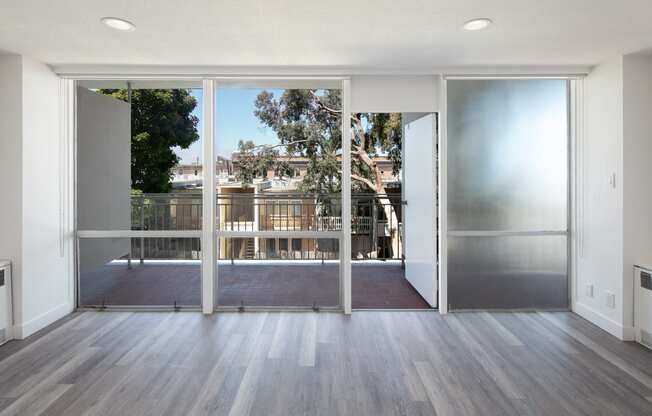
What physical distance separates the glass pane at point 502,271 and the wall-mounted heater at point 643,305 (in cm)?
76

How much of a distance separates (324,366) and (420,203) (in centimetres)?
219

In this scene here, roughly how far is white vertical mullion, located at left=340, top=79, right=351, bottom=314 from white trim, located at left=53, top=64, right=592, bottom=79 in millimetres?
293

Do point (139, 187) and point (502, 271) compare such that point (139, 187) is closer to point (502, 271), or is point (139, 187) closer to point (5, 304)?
point (5, 304)

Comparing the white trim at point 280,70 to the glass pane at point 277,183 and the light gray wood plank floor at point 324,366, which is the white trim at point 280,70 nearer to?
the glass pane at point 277,183

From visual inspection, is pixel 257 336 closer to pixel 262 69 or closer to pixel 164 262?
→ pixel 164 262

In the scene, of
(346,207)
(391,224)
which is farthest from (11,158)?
(391,224)

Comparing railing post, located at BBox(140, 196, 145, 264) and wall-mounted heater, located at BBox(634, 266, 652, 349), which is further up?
railing post, located at BBox(140, 196, 145, 264)

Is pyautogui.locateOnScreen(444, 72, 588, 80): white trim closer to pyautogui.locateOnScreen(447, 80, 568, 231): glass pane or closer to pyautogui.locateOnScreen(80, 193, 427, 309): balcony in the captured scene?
pyautogui.locateOnScreen(447, 80, 568, 231): glass pane

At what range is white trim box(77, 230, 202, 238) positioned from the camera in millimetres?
4012

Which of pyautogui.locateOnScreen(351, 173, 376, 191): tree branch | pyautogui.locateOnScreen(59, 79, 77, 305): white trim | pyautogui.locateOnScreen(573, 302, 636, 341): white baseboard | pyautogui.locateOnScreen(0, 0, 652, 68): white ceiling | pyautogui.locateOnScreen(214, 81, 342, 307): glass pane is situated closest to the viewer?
pyautogui.locateOnScreen(0, 0, 652, 68): white ceiling

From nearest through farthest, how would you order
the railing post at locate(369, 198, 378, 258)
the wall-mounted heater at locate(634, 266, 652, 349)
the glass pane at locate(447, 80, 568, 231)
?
the wall-mounted heater at locate(634, 266, 652, 349), the glass pane at locate(447, 80, 568, 231), the railing post at locate(369, 198, 378, 258)

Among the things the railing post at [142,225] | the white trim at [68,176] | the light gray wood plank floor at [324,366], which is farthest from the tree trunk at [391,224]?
the white trim at [68,176]

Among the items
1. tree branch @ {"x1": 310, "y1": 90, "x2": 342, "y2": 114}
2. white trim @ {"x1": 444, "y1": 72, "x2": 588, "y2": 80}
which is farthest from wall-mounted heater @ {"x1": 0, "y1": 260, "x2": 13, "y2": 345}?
white trim @ {"x1": 444, "y1": 72, "x2": 588, "y2": 80}

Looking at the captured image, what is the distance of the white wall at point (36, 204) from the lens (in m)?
3.32
